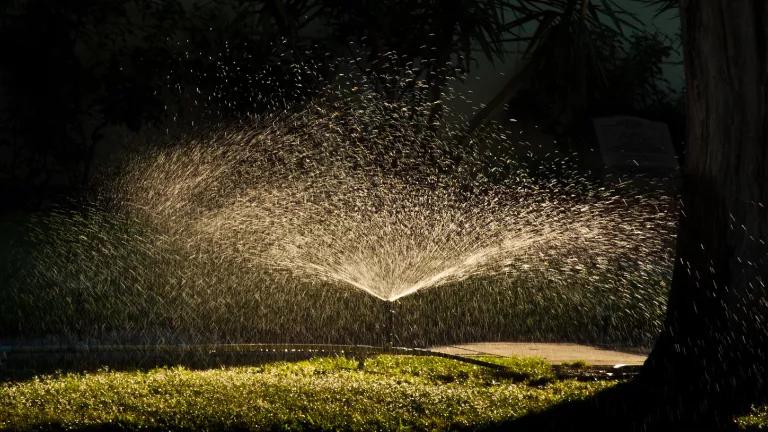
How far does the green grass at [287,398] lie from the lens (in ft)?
16.1

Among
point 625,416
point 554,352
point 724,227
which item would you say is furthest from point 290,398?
point 554,352

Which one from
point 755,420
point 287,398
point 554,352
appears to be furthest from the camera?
point 554,352

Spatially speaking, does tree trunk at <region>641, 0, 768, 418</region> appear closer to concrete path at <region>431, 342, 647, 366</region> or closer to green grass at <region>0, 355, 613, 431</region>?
green grass at <region>0, 355, 613, 431</region>

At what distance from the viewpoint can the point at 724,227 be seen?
5.76m

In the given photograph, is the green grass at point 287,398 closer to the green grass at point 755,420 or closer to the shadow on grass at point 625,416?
the shadow on grass at point 625,416

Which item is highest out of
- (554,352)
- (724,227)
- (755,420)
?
(724,227)

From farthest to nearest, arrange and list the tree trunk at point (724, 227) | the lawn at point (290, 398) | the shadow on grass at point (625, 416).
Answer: the tree trunk at point (724, 227)
the shadow on grass at point (625, 416)
the lawn at point (290, 398)

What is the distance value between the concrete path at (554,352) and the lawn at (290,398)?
0.83 meters

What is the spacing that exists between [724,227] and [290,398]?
7.66 feet

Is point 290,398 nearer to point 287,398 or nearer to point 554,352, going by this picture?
point 287,398

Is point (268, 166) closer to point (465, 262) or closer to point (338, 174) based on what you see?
point (338, 174)

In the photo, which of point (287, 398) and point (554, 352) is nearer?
point (287, 398)

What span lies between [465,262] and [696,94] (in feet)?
11.3

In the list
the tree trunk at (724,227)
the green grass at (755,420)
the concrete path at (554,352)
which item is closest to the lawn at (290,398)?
the green grass at (755,420)
